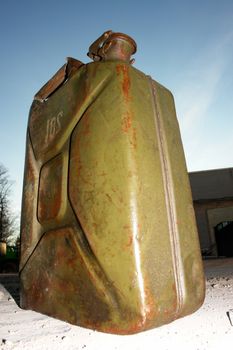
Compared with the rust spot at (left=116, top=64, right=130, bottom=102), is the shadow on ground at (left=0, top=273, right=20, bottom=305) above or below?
below

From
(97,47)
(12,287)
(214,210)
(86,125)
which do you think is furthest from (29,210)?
(214,210)

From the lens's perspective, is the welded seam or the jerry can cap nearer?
the welded seam

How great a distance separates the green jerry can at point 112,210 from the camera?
2.05 ft

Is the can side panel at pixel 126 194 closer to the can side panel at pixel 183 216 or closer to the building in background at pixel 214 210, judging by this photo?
the can side panel at pixel 183 216

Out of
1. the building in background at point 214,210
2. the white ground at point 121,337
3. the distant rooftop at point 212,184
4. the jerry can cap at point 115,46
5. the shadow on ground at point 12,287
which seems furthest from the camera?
the distant rooftop at point 212,184

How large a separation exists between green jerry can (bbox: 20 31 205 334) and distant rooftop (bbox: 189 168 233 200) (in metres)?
16.1

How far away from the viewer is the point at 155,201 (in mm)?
683

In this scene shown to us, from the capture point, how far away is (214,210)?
1300 cm

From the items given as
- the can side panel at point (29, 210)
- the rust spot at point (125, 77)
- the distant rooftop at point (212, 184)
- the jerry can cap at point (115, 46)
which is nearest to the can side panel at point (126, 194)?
the rust spot at point (125, 77)

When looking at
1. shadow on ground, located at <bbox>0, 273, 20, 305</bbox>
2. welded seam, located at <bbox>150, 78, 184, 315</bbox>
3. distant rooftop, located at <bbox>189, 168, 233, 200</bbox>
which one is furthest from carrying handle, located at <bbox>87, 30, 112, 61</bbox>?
distant rooftop, located at <bbox>189, 168, 233, 200</bbox>

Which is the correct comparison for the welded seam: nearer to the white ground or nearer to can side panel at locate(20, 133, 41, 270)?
the white ground

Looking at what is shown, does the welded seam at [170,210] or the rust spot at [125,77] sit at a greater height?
the rust spot at [125,77]

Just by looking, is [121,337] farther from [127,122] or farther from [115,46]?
[115,46]

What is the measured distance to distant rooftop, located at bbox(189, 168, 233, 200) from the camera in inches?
640
